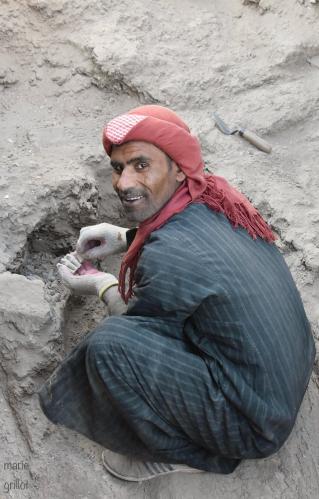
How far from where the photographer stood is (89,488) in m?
2.37

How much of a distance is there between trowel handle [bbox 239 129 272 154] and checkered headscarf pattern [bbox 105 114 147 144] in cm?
136

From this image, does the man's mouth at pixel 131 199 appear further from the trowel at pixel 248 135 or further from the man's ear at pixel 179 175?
the trowel at pixel 248 135

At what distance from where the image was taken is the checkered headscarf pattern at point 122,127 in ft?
7.48

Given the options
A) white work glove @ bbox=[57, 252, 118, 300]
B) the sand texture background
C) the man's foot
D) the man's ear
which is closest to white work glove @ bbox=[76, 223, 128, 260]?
white work glove @ bbox=[57, 252, 118, 300]

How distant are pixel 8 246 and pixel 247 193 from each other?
116 cm

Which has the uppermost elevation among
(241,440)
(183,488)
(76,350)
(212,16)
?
(212,16)

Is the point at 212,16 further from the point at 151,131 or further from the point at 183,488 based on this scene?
the point at 183,488

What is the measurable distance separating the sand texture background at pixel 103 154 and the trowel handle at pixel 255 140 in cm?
4

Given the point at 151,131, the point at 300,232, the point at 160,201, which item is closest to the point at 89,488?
the point at 160,201

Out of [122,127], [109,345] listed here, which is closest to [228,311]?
[109,345]

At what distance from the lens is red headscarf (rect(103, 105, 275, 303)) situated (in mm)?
2287

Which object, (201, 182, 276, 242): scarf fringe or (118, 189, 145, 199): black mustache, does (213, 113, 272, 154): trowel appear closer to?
(201, 182, 276, 242): scarf fringe

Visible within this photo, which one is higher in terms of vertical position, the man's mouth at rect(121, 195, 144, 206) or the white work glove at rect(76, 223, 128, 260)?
the man's mouth at rect(121, 195, 144, 206)

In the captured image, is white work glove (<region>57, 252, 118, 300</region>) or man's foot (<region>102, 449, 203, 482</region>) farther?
white work glove (<region>57, 252, 118, 300</region>)
